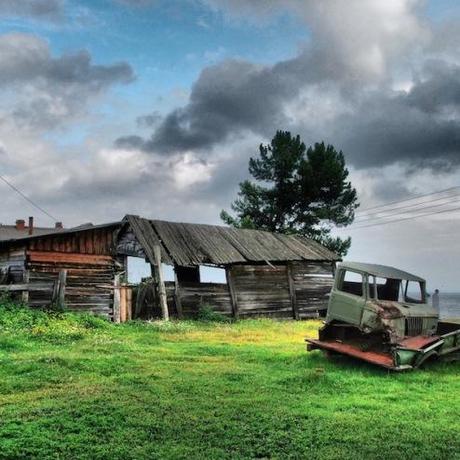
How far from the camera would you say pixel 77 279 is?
22359 millimetres

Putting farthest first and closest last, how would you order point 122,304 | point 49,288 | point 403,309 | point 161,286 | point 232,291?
1. point 232,291
2. point 161,286
3. point 122,304
4. point 49,288
5. point 403,309

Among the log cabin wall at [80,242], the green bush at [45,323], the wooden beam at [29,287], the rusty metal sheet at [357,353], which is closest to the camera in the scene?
the rusty metal sheet at [357,353]

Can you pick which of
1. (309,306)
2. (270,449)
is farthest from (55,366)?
(309,306)

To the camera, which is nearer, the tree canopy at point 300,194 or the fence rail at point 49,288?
the fence rail at point 49,288

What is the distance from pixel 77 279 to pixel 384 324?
13.9 meters

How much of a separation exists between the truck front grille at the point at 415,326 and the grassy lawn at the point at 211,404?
1043 millimetres

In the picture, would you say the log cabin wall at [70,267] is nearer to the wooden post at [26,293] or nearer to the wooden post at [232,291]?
the wooden post at [26,293]

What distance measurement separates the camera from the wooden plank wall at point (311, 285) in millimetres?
29391

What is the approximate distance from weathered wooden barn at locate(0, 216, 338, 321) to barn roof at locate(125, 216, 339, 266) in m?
0.06

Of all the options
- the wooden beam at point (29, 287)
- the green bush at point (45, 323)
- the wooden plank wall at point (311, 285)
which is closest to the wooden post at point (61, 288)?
the wooden beam at point (29, 287)

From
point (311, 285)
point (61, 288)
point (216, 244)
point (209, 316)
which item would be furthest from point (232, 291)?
point (61, 288)

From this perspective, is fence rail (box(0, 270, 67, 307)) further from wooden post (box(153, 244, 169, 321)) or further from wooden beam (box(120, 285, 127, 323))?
wooden post (box(153, 244, 169, 321))

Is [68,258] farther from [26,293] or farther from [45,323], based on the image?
[45,323]

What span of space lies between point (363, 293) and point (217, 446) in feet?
25.5
